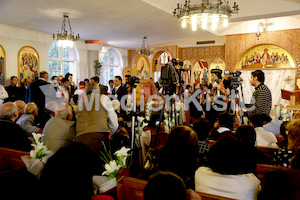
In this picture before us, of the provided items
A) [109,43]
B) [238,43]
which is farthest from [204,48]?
[109,43]

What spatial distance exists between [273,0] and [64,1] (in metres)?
6.23

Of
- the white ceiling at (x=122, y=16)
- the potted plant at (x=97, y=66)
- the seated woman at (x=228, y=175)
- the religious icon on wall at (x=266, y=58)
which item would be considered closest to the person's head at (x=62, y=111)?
the seated woman at (x=228, y=175)

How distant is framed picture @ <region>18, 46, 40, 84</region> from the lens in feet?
34.4

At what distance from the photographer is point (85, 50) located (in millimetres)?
13867

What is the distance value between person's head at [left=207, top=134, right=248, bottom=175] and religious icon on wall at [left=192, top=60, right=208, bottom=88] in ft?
41.9

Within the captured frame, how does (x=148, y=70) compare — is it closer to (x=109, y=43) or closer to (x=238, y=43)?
(x=109, y=43)

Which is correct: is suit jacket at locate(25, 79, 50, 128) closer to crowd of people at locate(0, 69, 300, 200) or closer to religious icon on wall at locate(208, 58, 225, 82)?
crowd of people at locate(0, 69, 300, 200)

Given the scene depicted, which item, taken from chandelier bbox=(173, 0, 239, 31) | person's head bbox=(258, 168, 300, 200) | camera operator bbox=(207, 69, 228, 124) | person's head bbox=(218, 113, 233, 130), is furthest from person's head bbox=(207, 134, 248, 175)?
chandelier bbox=(173, 0, 239, 31)

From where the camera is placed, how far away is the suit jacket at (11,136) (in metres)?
3.49

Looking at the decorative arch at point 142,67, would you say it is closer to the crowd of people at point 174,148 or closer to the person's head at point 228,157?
the crowd of people at point 174,148

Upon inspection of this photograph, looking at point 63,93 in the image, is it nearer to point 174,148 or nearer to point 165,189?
point 174,148

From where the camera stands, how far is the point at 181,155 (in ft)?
7.35

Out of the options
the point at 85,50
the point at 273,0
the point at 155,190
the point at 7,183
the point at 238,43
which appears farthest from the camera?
the point at 85,50

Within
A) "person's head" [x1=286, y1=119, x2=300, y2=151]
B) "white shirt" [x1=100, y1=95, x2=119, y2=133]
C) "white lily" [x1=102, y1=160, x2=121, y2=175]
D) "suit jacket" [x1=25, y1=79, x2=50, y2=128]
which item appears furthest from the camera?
"suit jacket" [x1=25, y1=79, x2=50, y2=128]
